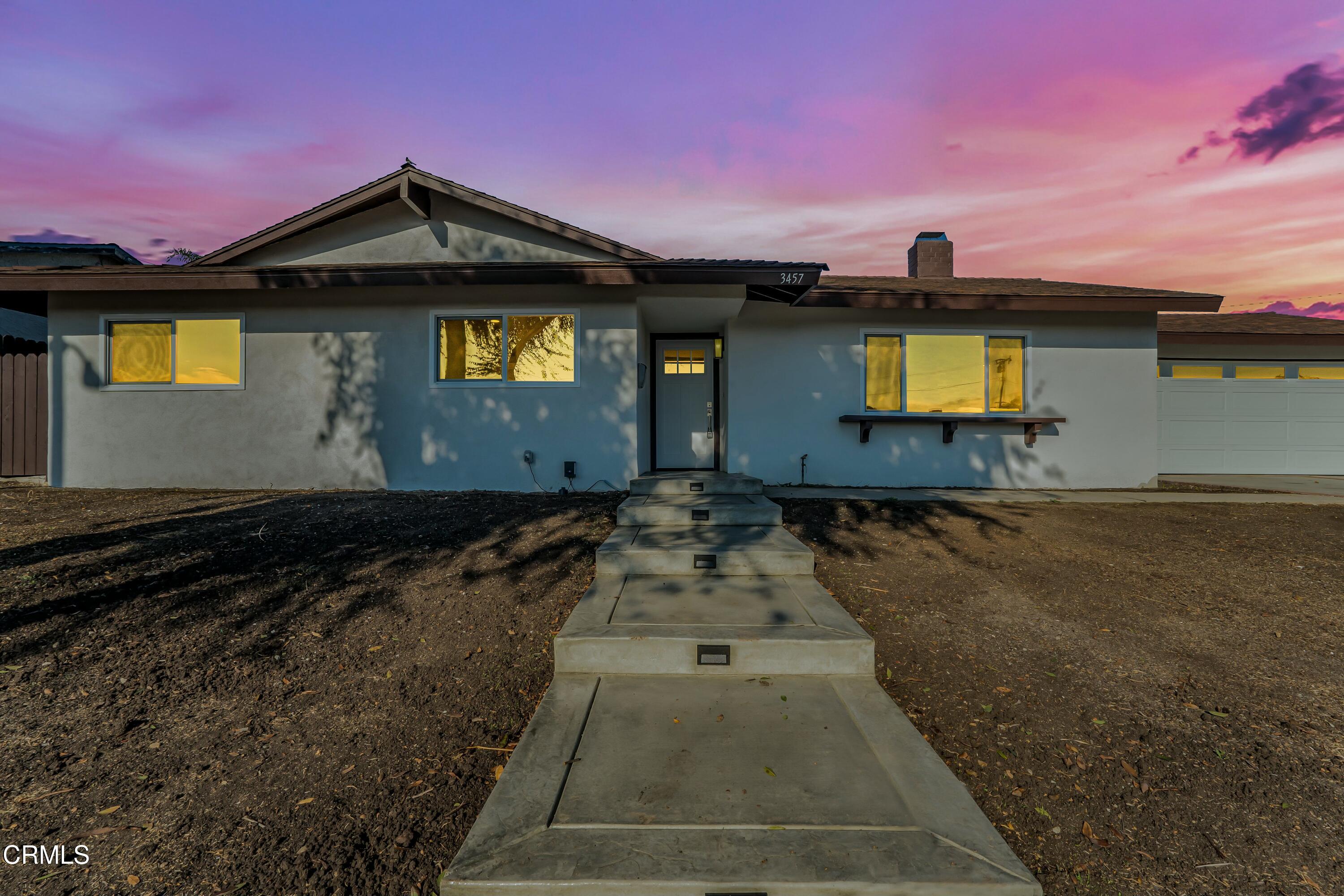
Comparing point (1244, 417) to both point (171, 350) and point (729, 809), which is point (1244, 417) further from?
point (171, 350)

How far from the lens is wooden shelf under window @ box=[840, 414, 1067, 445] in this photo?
8.19m

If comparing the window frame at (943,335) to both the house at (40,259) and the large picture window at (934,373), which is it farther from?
the house at (40,259)

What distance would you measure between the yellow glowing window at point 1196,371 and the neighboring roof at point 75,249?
70.3 ft

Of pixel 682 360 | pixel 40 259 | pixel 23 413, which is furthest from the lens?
pixel 40 259

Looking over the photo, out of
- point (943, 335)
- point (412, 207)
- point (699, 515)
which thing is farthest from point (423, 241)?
point (943, 335)

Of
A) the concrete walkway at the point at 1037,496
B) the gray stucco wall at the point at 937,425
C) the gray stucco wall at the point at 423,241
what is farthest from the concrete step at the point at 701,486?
the gray stucco wall at the point at 423,241

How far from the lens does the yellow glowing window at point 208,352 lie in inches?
309

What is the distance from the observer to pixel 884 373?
332 inches

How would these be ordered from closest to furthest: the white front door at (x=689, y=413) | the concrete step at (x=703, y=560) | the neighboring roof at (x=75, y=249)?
the concrete step at (x=703, y=560), the white front door at (x=689, y=413), the neighboring roof at (x=75, y=249)

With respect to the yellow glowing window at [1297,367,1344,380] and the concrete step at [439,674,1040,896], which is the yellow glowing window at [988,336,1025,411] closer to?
the concrete step at [439,674,1040,896]

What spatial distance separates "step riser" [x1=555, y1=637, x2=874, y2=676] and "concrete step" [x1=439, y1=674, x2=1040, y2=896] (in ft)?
0.74

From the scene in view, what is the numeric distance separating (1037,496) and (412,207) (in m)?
9.69

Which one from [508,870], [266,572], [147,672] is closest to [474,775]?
[508,870]

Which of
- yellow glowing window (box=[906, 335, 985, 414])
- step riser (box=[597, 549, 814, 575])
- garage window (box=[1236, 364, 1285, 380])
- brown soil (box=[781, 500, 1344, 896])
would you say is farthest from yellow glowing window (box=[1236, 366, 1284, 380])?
step riser (box=[597, 549, 814, 575])
